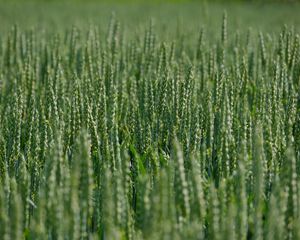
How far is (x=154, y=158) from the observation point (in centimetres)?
202

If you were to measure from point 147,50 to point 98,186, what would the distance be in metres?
1.91

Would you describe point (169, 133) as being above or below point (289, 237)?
above

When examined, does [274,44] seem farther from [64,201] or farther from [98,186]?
[64,201]

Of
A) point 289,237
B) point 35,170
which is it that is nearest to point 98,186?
point 35,170

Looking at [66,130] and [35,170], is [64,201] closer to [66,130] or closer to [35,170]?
[35,170]

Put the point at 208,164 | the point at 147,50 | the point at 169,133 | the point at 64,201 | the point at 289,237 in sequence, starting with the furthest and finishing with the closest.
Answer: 1. the point at 147,50
2. the point at 169,133
3. the point at 208,164
4. the point at 289,237
5. the point at 64,201

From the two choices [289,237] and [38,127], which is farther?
[38,127]

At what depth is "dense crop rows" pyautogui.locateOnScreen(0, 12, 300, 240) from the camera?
1474 millimetres

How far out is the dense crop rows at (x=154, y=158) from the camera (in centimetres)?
147

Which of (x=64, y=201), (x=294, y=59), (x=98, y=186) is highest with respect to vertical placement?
(x=294, y=59)

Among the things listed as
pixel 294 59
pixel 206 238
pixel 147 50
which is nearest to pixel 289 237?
pixel 206 238

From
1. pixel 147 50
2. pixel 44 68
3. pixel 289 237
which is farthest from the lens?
pixel 44 68

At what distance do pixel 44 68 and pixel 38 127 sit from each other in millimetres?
1800

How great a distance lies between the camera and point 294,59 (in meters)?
3.28
